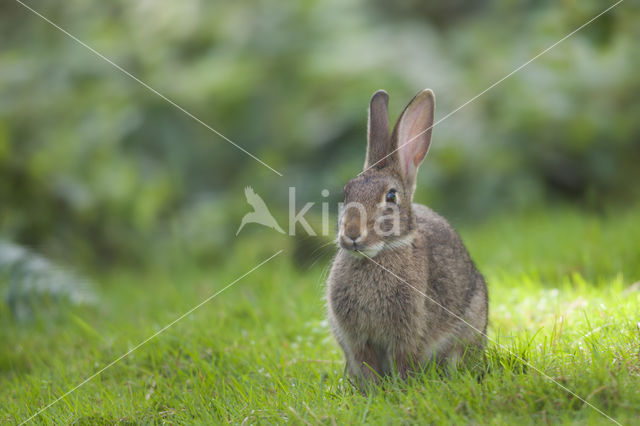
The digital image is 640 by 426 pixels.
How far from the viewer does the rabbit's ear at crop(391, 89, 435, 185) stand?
3770 millimetres

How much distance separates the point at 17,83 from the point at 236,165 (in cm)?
261

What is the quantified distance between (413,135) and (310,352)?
153cm

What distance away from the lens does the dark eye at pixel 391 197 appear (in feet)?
12.0

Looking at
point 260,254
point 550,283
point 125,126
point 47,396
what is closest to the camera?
point 47,396

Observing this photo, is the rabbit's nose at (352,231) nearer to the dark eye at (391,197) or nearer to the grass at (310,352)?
the dark eye at (391,197)

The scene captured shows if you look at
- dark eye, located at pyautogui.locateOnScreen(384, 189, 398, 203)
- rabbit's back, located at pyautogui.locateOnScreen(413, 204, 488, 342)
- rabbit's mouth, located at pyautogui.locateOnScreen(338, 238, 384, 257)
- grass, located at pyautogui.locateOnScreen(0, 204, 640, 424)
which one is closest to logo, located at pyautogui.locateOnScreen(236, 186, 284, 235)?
grass, located at pyautogui.locateOnScreen(0, 204, 640, 424)

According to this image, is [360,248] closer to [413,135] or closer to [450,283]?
[450,283]

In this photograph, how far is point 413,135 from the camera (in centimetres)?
388

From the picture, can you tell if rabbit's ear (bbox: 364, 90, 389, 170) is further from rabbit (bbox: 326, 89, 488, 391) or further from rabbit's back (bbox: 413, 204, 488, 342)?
rabbit's back (bbox: 413, 204, 488, 342)

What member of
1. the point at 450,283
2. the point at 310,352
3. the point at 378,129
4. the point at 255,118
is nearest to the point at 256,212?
the point at 255,118

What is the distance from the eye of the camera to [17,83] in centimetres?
727

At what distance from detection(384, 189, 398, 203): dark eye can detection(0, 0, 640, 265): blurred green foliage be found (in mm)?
3368

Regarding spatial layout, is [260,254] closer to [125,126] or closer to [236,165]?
[236,165]

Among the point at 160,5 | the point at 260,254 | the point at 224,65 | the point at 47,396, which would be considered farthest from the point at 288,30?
the point at 47,396
